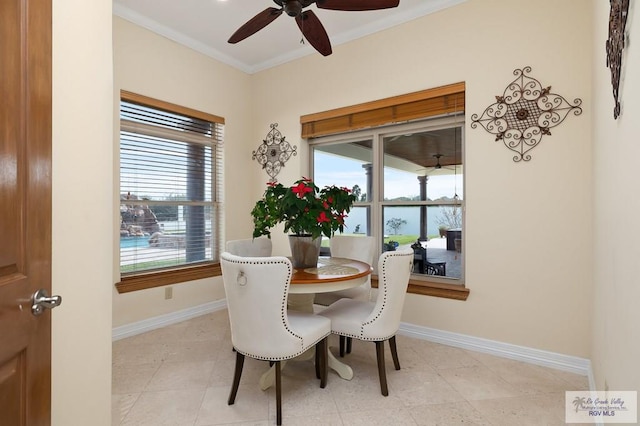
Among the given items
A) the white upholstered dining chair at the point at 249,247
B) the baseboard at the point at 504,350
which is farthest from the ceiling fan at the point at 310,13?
the baseboard at the point at 504,350

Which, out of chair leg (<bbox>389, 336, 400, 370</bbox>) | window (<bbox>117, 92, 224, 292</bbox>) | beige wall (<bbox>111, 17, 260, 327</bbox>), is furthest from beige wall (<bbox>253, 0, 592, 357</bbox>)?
window (<bbox>117, 92, 224, 292</bbox>)

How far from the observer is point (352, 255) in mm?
2988

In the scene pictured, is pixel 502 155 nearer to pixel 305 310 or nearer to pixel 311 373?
pixel 305 310

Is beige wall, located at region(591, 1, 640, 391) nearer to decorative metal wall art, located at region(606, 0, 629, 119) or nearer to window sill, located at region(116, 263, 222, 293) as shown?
decorative metal wall art, located at region(606, 0, 629, 119)

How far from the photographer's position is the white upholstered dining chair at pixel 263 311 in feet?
5.43

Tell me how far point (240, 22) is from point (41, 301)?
3.07 meters

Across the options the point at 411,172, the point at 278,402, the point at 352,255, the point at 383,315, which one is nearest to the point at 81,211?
the point at 278,402

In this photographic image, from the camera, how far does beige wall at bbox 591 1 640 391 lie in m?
0.93

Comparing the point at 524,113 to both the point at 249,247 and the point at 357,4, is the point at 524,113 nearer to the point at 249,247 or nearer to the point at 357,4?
the point at 357,4

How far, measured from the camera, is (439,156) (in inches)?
121

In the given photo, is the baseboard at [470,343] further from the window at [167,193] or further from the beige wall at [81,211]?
the beige wall at [81,211]

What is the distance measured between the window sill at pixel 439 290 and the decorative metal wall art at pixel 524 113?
1.15m

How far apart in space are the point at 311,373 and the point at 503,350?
5.01 feet

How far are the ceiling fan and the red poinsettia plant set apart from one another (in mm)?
1057
